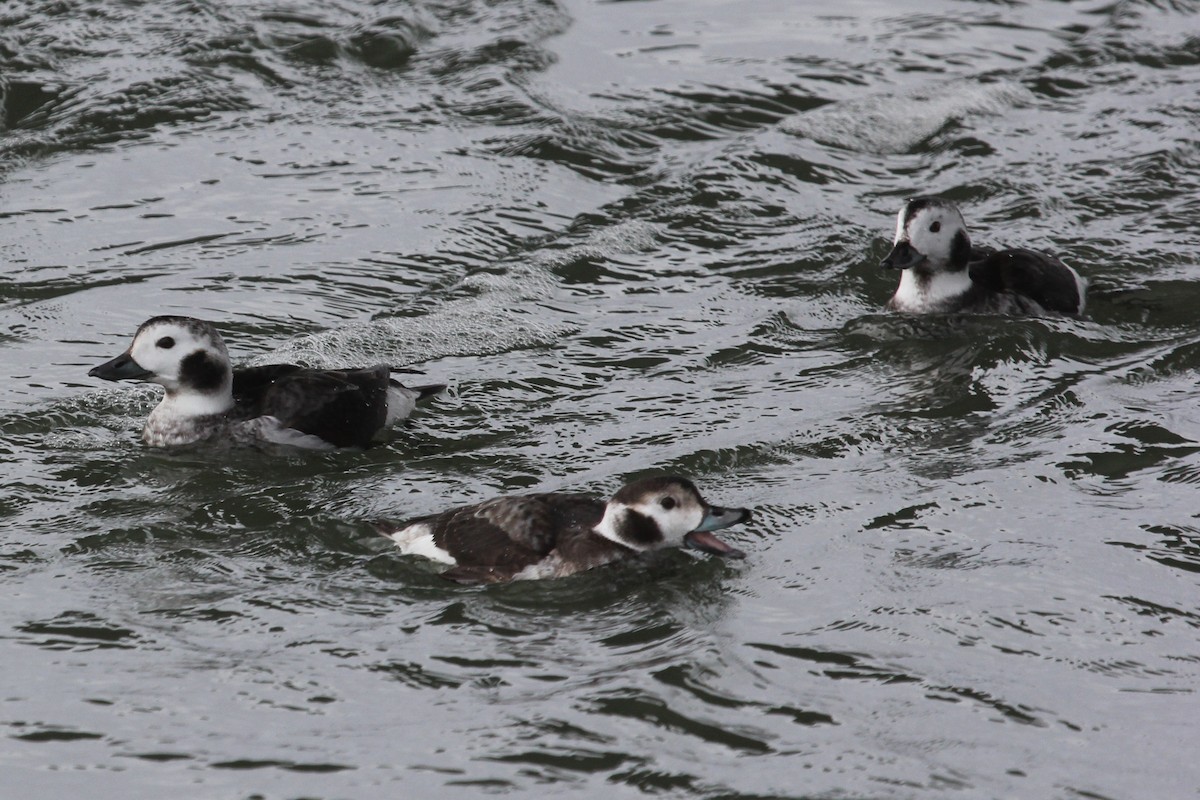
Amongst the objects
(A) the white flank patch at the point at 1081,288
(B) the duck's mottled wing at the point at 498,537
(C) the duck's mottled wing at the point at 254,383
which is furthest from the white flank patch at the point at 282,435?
(A) the white flank patch at the point at 1081,288

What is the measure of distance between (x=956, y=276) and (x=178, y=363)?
5017 millimetres

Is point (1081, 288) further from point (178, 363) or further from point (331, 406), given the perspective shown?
point (178, 363)

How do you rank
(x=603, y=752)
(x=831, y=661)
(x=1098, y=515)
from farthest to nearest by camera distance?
(x=1098, y=515) → (x=831, y=661) → (x=603, y=752)

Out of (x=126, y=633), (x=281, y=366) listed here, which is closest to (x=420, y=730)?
(x=126, y=633)

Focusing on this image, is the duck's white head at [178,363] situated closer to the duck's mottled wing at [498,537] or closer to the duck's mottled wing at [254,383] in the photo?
the duck's mottled wing at [254,383]

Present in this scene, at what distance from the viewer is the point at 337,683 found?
20.6ft

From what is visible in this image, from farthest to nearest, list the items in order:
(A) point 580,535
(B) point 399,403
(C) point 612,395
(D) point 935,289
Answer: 1. (D) point 935,289
2. (C) point 612,395
3. (B) point 399,403
4. (A) point 580,535

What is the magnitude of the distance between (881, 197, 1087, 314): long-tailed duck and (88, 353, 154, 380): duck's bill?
185 inches

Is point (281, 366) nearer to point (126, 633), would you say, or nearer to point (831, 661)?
point (126, 633)

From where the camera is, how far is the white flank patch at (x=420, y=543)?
7.13 meters

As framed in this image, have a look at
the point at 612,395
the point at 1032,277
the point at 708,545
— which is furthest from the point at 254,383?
the point at 1032,277

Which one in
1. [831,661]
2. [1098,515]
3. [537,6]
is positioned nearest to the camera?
[831,661]

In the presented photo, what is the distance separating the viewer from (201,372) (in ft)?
28.2

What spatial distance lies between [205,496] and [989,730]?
13.2ft
